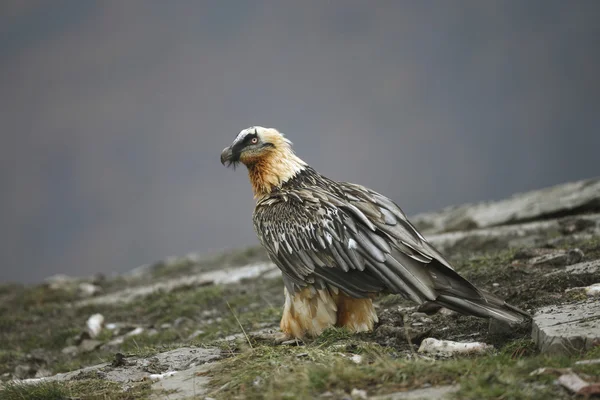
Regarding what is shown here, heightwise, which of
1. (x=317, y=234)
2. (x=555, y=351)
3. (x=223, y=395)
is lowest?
(x=555, y=351)

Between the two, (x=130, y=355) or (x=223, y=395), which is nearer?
(x=223, y=395)

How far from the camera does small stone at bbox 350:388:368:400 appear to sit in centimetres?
411

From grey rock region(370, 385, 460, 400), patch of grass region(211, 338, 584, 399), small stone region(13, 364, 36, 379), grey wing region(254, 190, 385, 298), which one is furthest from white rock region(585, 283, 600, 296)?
small stone region(13, 364, 36, 379)

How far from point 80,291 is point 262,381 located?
39.9 feet

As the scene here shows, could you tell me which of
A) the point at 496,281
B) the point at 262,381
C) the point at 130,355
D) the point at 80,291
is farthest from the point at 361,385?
the point at 80,291

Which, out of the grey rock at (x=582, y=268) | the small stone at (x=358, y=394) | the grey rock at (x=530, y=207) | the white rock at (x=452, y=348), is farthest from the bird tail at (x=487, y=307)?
the grey rock at (x=530, y=207)

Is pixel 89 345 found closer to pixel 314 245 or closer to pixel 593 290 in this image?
pixel 314 245

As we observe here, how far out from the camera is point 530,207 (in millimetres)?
14383

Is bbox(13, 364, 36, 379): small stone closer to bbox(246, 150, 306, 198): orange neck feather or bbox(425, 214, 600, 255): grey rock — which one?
bbox(246, 150, 306, 198): orange neck feather

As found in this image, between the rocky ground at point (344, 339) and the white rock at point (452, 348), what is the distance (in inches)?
0.5

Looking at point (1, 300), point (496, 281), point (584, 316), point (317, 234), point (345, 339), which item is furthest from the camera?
point (1, 300)

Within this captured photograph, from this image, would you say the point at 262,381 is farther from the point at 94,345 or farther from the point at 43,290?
the point at 43,290

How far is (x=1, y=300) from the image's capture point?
50.6 feet

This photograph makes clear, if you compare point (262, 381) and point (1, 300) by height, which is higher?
point (1, 300)
